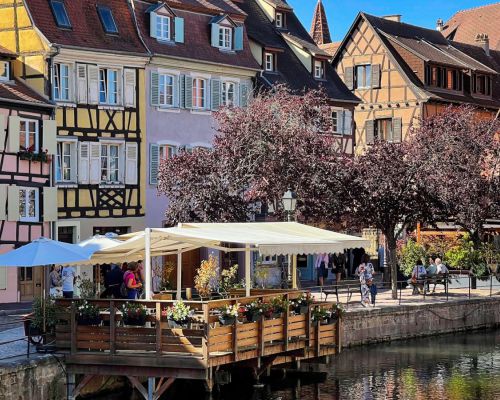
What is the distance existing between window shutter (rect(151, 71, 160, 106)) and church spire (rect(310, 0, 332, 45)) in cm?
3565

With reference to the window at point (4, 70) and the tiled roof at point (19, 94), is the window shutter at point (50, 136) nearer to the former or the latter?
the tiled roof at point (19, 94)

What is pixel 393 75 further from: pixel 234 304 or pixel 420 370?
pixel 234 304

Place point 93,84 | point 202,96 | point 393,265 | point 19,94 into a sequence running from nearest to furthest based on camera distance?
point 19,94 → point 393,265 → point 93,84 → point 202,96

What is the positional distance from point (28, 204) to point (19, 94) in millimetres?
3468

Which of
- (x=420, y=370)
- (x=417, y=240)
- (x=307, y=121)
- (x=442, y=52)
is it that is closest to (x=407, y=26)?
(x=442, y=52)

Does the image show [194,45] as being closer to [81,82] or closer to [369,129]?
[81,82]

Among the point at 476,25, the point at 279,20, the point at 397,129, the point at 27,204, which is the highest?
the point at 476,25

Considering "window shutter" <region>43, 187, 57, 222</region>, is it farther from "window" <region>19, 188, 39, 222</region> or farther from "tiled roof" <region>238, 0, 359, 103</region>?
"tiled roof" <region>238, 0, 359, 103</region>

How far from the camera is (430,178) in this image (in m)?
40.7

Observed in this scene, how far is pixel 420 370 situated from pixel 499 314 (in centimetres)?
1130

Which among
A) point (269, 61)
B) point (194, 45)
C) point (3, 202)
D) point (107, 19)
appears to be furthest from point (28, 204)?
point (269, 61)

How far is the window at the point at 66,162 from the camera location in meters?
41.1

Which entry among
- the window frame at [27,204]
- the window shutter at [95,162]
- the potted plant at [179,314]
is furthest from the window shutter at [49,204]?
the potted plant at [179,314]

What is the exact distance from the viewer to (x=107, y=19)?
42.4m
